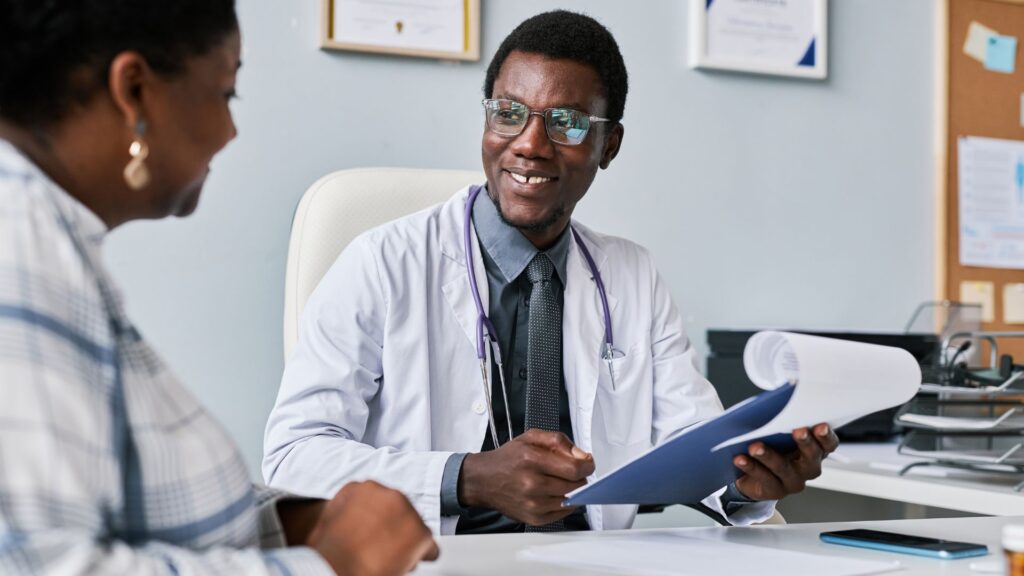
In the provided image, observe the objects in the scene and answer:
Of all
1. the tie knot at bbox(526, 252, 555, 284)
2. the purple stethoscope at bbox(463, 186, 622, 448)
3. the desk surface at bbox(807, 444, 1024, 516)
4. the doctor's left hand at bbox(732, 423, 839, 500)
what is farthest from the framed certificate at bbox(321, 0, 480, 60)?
the doctor's left hand at bbox(732, 423, 839, 500)

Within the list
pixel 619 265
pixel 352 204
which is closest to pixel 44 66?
pixel 352 204

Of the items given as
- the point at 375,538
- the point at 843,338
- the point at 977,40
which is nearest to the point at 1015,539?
the point at 375,538

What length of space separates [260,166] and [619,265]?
737mm

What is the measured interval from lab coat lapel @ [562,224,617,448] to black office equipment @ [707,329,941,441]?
641mm

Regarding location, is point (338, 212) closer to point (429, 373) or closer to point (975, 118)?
point (429, 373)

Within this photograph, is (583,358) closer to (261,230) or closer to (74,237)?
(261,230)

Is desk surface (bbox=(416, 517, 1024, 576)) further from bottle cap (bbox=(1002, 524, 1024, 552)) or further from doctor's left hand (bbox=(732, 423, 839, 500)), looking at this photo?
bottle cap (bbox=(1002, 524, 1024, 552))

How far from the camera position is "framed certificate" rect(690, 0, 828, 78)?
230 centimetres

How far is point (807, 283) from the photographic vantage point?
8.00 ft

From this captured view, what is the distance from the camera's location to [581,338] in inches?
60.6

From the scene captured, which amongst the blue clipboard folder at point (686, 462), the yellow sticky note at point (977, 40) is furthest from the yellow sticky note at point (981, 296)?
the blue clipboard folder at point (686, 462)

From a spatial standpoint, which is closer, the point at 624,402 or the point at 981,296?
the point at 624,402

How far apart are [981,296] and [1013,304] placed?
0.30 feet

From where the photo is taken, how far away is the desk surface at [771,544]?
89 centimetres
